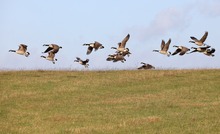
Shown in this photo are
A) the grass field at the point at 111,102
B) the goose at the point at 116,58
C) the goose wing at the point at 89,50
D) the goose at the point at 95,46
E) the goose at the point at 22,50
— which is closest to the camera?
the grass field at the point at 111,102

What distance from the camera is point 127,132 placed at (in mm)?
14898

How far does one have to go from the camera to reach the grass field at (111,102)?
15828 mm

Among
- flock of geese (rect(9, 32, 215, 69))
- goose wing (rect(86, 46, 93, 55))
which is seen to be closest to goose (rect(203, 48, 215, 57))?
flock of geese (rect(9, 32, 215, 69))

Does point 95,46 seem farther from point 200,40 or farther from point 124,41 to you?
point 200,40

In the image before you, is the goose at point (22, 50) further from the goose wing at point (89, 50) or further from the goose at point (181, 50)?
the goose at point (181, 50)

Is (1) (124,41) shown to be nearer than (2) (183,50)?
No

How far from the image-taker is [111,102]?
20.9m

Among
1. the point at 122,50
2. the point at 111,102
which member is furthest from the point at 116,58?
the point at 111,102

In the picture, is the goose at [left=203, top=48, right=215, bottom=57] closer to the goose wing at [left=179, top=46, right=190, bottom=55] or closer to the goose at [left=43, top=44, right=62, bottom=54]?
the goose wing at [left=179, top=46, right=190, bottom=55]

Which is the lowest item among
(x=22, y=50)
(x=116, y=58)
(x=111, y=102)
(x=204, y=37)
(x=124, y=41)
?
(x=111, y=102)

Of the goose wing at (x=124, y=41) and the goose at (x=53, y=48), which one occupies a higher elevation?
the goose wing at (x=124, y=41)

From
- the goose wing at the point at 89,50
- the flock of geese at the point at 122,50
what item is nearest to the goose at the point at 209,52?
the flock of geese at the point at 122,50

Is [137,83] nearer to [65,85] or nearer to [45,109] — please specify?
[65,85]

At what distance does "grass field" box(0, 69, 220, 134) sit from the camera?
15.8 m
